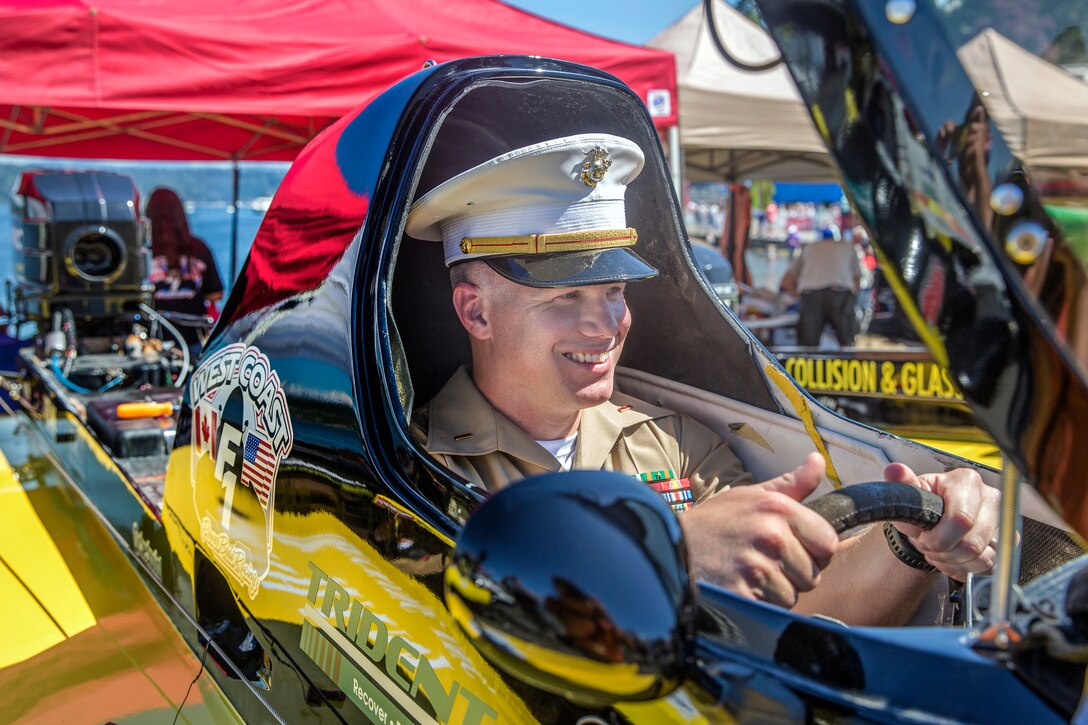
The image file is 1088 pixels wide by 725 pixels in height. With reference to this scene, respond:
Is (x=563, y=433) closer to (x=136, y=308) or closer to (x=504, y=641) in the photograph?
(x=504, y=641)

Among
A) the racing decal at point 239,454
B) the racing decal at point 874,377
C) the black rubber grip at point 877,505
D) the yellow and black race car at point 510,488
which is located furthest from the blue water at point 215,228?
the black rubber grip at point 877,505

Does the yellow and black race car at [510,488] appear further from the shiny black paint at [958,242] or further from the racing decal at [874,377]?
the racing decal at [874,377]

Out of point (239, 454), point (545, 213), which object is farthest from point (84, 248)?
point (545, 213)

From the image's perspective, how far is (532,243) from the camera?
5.75 ft

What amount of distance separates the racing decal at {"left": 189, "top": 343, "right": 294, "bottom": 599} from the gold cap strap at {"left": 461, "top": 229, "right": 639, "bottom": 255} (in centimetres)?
43

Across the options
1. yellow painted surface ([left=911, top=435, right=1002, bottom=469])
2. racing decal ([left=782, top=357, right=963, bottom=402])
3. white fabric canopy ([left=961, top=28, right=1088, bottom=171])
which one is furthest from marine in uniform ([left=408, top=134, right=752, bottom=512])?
racing decal ([left=782, top=357, right=963, bottom=402])

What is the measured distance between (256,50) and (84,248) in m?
1.41

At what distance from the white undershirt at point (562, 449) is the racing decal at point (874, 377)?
141 inches

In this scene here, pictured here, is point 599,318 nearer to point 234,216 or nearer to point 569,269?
point 569,269

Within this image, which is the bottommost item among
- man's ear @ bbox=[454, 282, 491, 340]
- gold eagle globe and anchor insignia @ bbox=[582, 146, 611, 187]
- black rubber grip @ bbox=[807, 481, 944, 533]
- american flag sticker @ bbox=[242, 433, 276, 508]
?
american flag sticker @ bbox=[242, 433, 276, 508]

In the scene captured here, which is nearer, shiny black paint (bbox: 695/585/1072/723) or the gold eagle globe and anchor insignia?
shiny black paint (bbox: 695/585/1072/723)

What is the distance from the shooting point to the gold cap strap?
5.75 feet

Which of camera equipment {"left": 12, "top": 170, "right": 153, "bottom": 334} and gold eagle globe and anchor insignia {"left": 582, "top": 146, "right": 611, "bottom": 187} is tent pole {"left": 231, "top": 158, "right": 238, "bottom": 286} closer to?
camera equipment {"left": 12, "top": 170, "right": 153, "bottom": 334}

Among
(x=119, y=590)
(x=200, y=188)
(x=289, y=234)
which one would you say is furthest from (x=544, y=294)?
(x=200, y=188)
